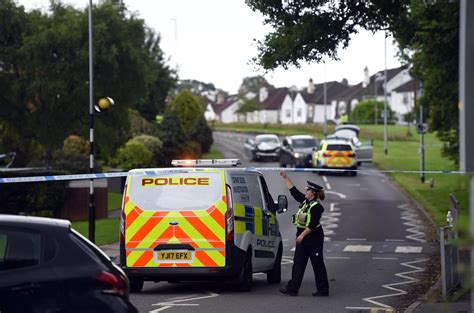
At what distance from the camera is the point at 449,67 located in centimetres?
3250

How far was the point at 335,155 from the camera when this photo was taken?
5016 cm

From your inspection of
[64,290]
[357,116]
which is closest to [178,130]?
[64,290]

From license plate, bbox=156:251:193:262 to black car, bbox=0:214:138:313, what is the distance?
7.13m

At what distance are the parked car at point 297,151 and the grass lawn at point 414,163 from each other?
433 cm

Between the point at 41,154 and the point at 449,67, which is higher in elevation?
the point at 449,67

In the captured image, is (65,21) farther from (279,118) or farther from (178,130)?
(279,118)

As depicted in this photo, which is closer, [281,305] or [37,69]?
[281,305]

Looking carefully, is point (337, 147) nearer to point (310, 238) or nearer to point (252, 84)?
point (310, 238)

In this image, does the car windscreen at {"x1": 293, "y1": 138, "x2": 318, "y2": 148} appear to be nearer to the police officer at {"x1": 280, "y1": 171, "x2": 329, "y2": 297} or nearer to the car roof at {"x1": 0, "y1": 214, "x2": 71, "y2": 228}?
the police officer at {"x1": 280, "y1": 171, "x2": 329, "y2": 297}

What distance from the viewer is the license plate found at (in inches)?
608

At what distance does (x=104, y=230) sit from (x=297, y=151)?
2592cm

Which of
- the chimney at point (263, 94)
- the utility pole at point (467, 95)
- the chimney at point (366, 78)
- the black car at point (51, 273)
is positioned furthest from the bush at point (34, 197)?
the chimney at point (263, 94)

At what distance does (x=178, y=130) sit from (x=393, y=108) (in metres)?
85.6

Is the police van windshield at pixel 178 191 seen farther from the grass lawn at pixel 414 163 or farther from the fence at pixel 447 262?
the grass lawn at pixel 414 163
